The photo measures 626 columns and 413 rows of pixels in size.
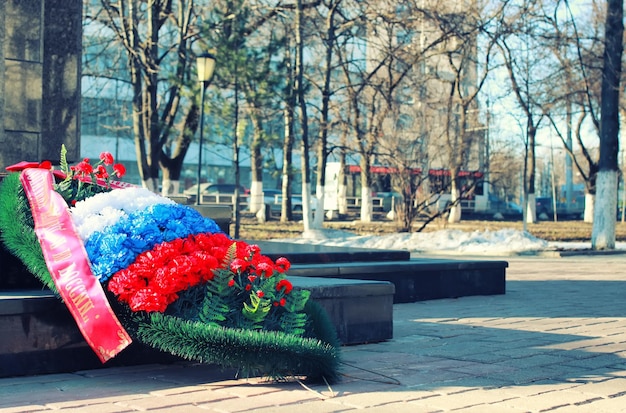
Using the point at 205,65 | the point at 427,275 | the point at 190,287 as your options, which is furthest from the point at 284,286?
the point at 205,65

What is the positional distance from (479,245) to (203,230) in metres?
18.1

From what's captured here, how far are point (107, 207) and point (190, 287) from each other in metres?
0.91

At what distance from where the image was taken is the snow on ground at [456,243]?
22.8 m

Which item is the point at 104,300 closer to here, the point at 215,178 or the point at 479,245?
the point at 479,245

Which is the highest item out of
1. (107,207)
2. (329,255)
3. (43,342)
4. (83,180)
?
(83,180)

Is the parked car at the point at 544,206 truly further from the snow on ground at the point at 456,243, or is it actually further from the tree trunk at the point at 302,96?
the snow on ground at the point at 456,243

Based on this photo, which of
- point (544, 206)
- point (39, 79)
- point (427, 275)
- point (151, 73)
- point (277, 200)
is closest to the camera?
point (39, 79)

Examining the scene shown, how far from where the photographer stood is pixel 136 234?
5.57m

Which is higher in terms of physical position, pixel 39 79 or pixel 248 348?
pixel 39 79

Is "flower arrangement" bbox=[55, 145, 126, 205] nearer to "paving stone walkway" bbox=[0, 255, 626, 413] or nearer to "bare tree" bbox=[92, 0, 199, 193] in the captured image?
"paving stone walkway" bbox=[0, 255, 626, 413]

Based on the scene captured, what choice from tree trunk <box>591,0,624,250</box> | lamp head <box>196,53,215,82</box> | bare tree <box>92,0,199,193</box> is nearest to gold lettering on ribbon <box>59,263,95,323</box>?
lamp head <box>196,53,215,82</box>

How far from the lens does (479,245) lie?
76.5 feet

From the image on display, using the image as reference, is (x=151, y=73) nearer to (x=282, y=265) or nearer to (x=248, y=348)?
(x=282, y=265)

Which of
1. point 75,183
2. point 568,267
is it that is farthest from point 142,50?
point 75,183
